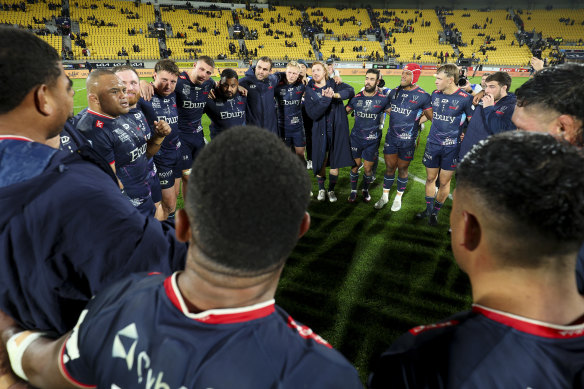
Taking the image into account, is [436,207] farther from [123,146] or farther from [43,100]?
[43,100]

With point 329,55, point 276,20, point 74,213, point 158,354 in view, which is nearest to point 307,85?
point 74,213

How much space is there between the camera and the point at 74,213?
114 centimetres

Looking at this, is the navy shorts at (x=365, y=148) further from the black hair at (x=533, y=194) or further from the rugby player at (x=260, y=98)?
the black hair at (x=533, y=194)

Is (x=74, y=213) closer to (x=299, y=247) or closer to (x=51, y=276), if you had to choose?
(x=51, y=276)

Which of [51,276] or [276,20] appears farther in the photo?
[276,20]

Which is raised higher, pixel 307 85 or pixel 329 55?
pixel 329 55

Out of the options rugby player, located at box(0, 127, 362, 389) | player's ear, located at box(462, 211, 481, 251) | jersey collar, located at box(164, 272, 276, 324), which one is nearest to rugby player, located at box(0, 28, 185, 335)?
rugby player, located at box(0, 127, 362, 389)

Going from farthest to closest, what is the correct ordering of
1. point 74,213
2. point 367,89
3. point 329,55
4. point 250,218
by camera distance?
point 329,55 < point 367,89 < point 74,213 < point 250,218

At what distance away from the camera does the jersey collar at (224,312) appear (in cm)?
80

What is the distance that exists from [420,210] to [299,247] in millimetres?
2501

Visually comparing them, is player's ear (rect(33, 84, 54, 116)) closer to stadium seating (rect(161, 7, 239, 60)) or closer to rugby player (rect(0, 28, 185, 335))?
rugby player (rect(0, 28, 185, 335))

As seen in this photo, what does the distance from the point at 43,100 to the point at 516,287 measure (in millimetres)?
1856

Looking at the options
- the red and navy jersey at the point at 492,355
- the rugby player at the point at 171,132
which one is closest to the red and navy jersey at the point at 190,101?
the rugby player at the point at 171,132

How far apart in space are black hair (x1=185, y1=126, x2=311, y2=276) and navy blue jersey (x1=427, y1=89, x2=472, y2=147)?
184 inches
